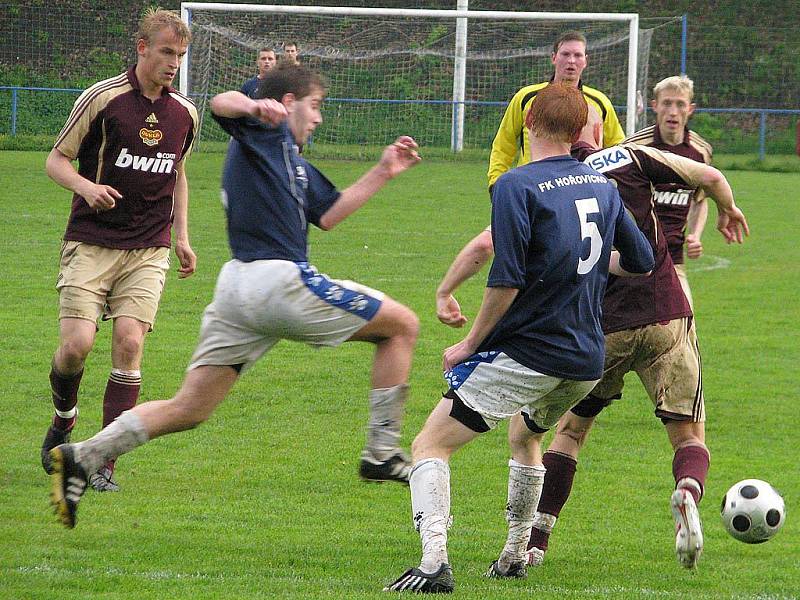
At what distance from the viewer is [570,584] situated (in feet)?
17.0

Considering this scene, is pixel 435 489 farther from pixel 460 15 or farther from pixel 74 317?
pixel 460 15

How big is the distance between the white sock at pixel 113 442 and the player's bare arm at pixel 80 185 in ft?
4.89

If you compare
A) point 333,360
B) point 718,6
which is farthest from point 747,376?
point 718,6

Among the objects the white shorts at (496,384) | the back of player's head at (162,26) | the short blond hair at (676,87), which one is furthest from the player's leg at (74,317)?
the short blond hair at (676,87)

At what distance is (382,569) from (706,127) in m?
29.9

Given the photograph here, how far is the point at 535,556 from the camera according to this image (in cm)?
555

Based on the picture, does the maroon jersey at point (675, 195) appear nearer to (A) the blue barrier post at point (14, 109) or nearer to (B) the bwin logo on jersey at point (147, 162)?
(B) the bwin logo on jersey at point (147, 162)

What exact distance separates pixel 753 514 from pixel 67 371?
138 inches

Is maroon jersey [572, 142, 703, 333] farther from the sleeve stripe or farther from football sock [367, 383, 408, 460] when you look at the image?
the sleeve stripe

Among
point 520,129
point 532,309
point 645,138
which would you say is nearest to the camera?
point 532,309

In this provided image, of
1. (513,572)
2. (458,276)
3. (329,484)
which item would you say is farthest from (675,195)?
(329,484)

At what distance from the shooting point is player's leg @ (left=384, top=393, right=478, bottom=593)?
4711mm

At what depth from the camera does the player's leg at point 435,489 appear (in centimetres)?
471

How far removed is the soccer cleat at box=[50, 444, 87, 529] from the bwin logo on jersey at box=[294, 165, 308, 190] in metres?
1.40
